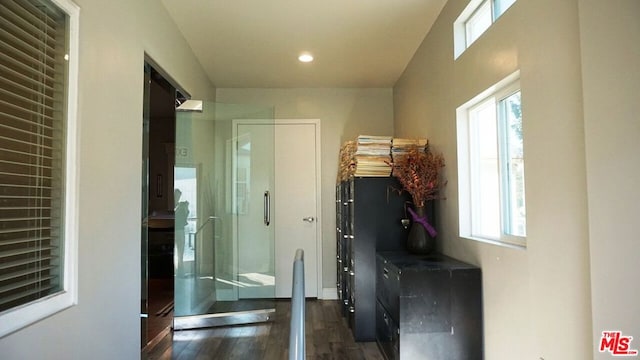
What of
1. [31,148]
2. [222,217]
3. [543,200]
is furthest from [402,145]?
[31,148]

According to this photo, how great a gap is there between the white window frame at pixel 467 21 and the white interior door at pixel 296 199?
2.28 m

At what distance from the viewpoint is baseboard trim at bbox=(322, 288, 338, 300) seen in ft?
14.7

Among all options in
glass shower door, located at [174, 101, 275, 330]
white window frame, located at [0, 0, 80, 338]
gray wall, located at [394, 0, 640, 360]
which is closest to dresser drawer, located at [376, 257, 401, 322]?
gray wall, located at [394, 0, 640, 360]

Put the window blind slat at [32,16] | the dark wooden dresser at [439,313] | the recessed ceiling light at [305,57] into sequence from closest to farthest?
the window blind slat at [32,16] → the dark wooden dresser at [439,313] → the recessed ceiling light at [305,57]

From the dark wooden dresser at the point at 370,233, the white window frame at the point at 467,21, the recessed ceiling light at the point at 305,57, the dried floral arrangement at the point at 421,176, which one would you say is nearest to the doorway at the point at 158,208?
the recessed ceiling light at the point at 305,57

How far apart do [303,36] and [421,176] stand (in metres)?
1.56

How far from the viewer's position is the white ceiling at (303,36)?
2736 millimetres

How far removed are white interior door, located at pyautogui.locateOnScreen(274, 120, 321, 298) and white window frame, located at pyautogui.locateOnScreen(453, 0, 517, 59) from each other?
7.47ft

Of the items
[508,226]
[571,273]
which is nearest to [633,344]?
[571,273]

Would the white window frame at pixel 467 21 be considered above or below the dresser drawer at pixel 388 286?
above

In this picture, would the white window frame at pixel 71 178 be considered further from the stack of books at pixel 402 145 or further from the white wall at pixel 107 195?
the stack of books at pixel 402 145

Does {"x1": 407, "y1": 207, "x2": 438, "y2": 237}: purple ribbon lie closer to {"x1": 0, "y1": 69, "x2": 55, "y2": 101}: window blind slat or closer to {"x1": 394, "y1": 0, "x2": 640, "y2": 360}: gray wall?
{"x1": 394, "y1": 0, "x2": 640, "y2": 360}: gray wall

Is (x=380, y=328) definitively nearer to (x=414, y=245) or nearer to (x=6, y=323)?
(x=414, y=245)

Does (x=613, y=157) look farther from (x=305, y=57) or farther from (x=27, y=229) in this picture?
(x=305, y=57)
